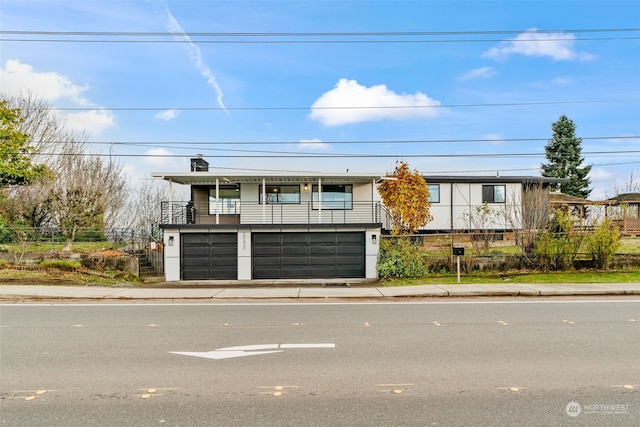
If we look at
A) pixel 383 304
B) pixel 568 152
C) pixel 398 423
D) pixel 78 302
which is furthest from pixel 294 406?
pixel 568 152

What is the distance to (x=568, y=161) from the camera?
148 feet

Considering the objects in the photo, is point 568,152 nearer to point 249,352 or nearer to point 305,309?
point 305,309

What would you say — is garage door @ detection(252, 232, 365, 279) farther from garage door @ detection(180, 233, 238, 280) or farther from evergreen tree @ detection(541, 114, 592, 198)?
evergreen tree @ detection(541, 114, 592, 198)

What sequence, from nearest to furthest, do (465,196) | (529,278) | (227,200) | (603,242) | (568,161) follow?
(529,278)
(603,242)
(227,200)
(465,196)
(568,161)

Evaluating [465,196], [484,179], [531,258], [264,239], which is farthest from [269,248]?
[484,179]

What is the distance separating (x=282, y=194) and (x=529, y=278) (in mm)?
13525

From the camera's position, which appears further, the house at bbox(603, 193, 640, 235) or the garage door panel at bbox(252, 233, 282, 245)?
the garage door panel at bbox(252, 233, 282, 245)

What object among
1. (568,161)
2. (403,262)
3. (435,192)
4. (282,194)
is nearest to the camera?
(403,262)

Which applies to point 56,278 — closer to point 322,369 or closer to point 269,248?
point 269,248

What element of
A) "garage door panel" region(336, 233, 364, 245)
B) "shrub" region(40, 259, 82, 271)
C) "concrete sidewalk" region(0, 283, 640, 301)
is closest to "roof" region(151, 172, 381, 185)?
"garage door panel" region(336, 233, 364, 245)

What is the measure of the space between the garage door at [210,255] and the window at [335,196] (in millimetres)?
5665

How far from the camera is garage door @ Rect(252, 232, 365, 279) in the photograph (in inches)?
811

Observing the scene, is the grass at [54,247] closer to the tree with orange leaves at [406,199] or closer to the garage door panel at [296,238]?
the garage door panel at [296,238]

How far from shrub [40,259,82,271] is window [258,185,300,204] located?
32.2ft
